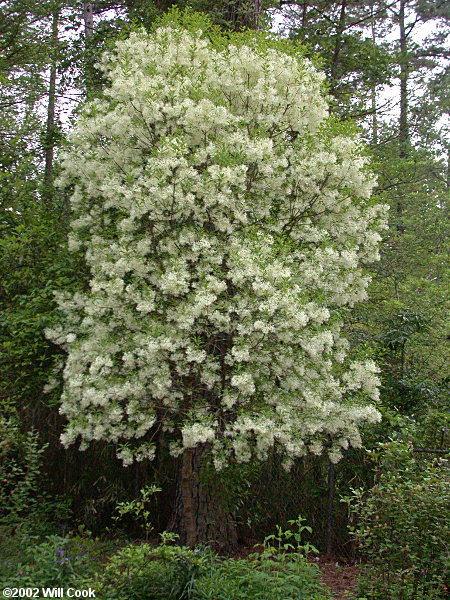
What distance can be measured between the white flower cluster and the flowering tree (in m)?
0.02

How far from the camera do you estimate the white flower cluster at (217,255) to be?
5.19m

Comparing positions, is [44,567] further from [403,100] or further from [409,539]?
[403,100]

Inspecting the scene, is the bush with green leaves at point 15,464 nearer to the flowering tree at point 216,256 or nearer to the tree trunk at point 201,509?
the flowering tree at point 216,256

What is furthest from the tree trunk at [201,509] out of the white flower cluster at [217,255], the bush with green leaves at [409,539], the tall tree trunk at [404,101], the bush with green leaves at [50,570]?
the tall tree trunk at [404,101]

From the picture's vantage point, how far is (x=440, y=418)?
20.6 ft

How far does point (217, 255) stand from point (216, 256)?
0.09 feet

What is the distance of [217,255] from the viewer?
18.0 feet

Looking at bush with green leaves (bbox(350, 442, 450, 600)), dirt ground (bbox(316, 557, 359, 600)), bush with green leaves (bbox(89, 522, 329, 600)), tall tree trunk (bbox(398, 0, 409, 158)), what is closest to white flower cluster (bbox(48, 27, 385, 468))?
bush with green leaves (bbox(89, 522, 329, 600))

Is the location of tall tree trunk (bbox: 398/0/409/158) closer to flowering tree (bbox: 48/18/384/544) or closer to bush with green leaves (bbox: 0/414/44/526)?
flowering tree (bbox: 48/18/384/544)

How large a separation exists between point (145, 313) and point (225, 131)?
197cm

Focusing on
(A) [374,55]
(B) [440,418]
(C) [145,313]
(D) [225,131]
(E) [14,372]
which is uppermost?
(A) [374,55]

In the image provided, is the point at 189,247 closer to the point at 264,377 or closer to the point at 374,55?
the point at 264,377

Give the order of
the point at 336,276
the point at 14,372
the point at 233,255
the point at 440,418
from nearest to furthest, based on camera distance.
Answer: the point at 233,255
the point at 336,276
the point at 440,418
the point at 14,372

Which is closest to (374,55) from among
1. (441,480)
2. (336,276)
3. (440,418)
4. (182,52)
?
(182,52)
